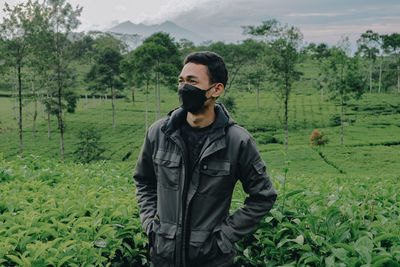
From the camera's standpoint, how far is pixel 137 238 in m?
2.93

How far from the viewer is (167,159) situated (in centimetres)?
266

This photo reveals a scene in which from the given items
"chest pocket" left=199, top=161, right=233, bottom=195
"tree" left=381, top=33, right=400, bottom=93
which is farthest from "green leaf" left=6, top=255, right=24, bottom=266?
"tree" left=381, top=33, right=400, bottom=93

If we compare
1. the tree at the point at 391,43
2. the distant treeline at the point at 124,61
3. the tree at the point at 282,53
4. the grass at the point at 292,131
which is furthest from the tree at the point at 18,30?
the tree at the point at 391,43

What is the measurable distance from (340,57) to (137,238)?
36297mm

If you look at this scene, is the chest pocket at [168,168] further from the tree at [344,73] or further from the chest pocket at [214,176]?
the tree at [344,73]

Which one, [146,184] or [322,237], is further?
[146,184]

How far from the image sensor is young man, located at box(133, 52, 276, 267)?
2.54 m

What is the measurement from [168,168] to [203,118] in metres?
0.47

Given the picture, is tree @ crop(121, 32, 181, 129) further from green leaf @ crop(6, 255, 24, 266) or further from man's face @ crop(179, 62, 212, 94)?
green leaf @ crop(6, 255, 24, 266)

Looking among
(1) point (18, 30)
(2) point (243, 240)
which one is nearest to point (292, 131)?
(1) point (18, 30)

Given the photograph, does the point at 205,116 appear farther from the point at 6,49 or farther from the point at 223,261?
the point at 6,49

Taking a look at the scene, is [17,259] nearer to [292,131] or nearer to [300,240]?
[300,240]

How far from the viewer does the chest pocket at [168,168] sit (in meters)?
2.62

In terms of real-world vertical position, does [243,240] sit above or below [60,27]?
below
